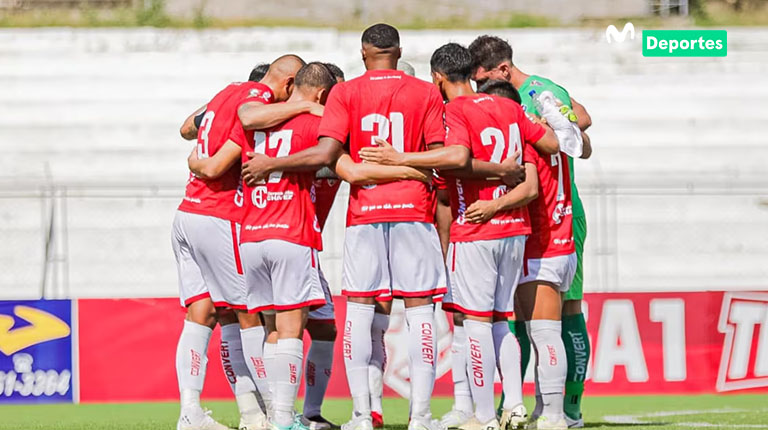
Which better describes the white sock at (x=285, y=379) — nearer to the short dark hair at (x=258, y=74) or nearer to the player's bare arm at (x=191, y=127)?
the player's bare arm at (x=191, y=127)

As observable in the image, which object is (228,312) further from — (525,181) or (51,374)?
(51,374)

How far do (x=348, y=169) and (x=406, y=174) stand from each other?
0.35m

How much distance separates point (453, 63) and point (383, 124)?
2.41 feet

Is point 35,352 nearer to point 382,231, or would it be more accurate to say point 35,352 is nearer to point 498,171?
point 382,231

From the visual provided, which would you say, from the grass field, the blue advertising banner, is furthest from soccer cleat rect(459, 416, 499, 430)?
the blue advertising banner

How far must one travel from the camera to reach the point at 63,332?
38.5 feet

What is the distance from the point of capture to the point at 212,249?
7469 millimetres

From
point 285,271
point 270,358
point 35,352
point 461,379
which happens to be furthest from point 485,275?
point 35,352

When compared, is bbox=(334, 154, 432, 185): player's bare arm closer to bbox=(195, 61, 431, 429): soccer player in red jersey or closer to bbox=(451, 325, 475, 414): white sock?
bbox=(195, 61, 431, 429): soccer player in red jersey

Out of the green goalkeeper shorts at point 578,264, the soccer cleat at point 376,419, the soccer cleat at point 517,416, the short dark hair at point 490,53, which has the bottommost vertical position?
the soccer cleat at point 376,419

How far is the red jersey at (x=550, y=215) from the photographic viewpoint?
7.57 meters

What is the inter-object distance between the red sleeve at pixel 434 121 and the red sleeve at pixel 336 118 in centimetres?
49

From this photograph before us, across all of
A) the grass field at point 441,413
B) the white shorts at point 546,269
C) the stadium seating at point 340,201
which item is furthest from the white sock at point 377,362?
the stadium seating at point 340,201

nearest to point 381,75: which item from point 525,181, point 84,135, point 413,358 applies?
point 525,181
